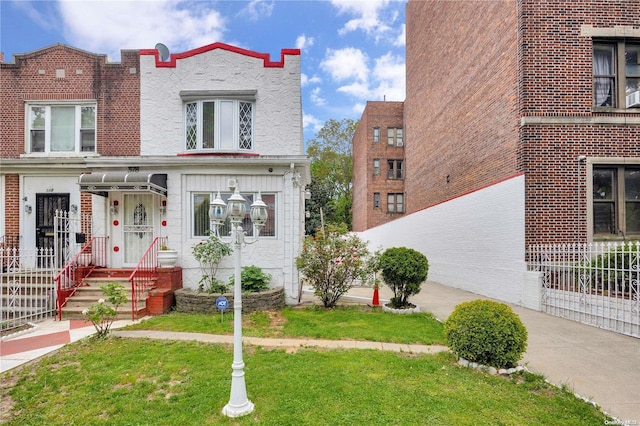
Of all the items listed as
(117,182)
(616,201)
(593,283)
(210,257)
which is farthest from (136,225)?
(616,201)

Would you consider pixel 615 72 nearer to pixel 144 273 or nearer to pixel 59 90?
pixel 144 273

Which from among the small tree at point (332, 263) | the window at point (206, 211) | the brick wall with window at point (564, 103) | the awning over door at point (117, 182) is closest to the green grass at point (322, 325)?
the small tree at point (332, 263)

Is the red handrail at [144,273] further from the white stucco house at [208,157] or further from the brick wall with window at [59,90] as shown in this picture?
the brick wall with window at [59,90]

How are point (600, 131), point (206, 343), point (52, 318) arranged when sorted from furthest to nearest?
point (600, 131), point (52, 318), point (206, 343)

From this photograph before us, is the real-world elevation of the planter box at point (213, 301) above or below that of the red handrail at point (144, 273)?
below

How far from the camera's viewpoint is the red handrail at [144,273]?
7.97 metres

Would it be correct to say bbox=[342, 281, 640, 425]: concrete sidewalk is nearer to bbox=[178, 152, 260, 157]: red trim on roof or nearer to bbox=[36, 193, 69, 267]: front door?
bbox=[178, 152, 260, 157]: red trim on roof

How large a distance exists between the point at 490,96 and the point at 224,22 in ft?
31.2

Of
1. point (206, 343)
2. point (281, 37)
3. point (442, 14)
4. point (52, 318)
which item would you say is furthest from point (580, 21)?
point (52, 318)

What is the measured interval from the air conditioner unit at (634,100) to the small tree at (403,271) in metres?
7.46

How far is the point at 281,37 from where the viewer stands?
11.2 meters

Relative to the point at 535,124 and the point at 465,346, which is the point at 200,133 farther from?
the point at 535,124

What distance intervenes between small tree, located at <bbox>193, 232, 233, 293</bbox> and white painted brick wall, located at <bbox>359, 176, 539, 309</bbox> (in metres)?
8.12

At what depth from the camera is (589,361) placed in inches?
202
